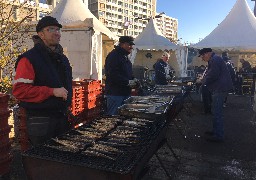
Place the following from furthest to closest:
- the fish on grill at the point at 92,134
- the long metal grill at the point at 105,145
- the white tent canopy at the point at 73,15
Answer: the white tent canopy at the point at 73,15 < the fish on grill at the point at 92,134 < the long metal grill at the point at 105,145

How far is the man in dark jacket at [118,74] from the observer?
5.36 meters

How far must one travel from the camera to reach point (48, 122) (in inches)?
122

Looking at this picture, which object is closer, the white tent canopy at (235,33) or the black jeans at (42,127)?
the black jeans at (42,127)

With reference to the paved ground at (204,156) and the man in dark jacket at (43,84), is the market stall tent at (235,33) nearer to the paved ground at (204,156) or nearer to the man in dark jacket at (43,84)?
the paved ground at (204,156)

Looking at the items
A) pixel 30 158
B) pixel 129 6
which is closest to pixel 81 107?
pixel 30 158

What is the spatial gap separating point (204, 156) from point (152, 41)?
12065 mm

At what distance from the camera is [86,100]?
733 cm

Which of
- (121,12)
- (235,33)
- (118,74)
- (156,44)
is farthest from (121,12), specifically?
(118,74)

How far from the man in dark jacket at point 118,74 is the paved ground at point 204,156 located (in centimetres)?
143

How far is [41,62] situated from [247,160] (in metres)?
4.45

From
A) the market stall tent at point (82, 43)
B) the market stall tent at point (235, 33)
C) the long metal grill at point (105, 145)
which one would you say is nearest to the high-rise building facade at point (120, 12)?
the market stall tent at point (235, 33)

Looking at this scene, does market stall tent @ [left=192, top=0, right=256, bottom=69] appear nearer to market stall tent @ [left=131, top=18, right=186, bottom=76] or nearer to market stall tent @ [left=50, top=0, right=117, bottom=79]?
market stall tent @ [left=131, top=18, right=186, bottom=76]

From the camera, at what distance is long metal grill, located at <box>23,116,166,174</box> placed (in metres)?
2.40

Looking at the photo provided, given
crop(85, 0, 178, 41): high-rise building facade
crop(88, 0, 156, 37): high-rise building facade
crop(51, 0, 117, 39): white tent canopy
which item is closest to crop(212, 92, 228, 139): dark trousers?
crop(51, 0, 117, 39): white tent canopy
